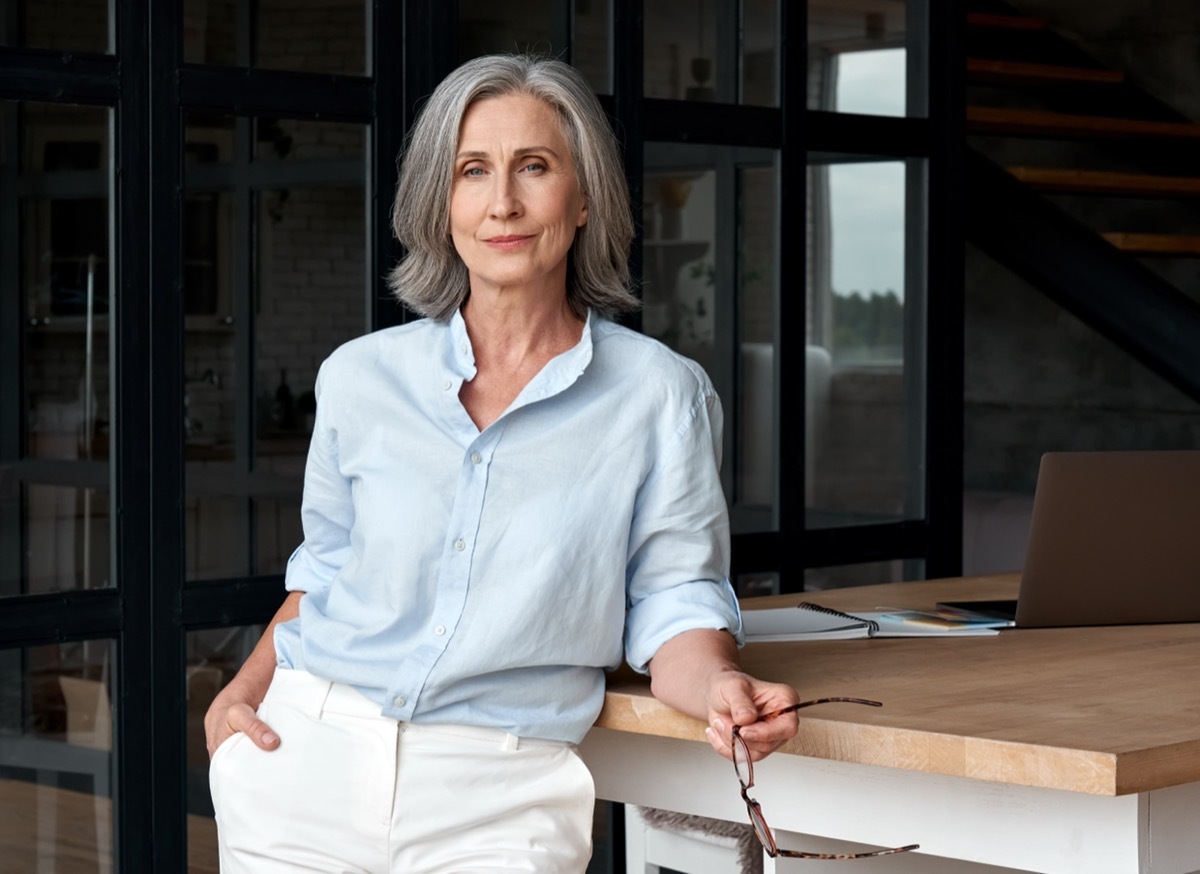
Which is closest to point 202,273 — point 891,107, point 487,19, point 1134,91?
point 487,19

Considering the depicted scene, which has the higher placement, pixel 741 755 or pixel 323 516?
pixel 323 516

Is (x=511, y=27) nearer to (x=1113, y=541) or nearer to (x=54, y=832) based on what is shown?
(x=1113, y=541)

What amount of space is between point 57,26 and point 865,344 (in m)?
1.95

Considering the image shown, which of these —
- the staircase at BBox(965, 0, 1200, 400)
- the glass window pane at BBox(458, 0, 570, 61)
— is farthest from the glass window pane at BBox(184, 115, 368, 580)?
the staircase at BBox(965, 0, 1200, 400)

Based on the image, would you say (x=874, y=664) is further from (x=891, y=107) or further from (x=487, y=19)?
(x=891, y=107)

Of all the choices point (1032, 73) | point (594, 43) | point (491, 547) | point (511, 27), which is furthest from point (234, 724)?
point (1032, 73)

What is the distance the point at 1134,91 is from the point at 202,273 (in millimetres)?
4358

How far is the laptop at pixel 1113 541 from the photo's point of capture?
2.51m

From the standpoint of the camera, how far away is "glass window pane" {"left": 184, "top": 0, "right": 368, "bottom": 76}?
304 cm

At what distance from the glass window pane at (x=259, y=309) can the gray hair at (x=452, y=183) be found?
3.17 ft

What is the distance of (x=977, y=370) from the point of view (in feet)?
23.6

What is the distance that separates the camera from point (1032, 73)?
231 inches

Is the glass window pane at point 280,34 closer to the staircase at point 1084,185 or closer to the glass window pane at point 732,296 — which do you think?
the glass window pane at point 732,296

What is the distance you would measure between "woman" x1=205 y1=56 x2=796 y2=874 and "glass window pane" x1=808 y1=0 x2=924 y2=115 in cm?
186
